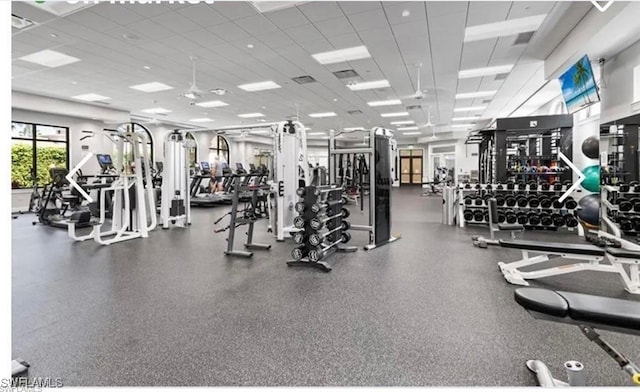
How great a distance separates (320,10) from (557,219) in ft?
18.2

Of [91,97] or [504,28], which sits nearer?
[504,28]

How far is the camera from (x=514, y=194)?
6.59m

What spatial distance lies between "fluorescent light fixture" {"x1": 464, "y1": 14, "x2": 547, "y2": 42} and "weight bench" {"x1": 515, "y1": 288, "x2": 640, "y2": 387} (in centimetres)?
500

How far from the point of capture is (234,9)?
4707 millimetres

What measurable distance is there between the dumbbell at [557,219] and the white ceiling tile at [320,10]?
522 cm

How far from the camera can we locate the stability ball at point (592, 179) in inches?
227

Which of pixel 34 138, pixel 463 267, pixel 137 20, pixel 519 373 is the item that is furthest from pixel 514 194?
pixel 34 138

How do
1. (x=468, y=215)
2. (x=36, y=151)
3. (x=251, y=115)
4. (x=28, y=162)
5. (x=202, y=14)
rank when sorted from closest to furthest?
(x=202, y=14) < (x=468, y=215) < (x=28, y=162) < (x=36, y=151) < (x=251, y=115)

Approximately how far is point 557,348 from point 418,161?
2212 cm

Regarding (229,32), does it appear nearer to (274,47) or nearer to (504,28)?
(274,47)

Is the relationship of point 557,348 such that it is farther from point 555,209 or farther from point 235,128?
point 235,128

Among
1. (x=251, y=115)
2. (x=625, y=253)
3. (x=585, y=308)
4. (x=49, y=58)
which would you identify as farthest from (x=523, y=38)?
Answer: (x=251, y=115)

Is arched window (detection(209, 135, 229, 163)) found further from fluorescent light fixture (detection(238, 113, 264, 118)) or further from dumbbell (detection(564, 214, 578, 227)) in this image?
dumbbell (detection(564, 214, 578, 227))

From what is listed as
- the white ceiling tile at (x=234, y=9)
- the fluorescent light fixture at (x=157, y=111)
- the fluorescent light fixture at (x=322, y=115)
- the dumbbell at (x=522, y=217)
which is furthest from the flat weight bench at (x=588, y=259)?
the fluorescent light fixture at (x=157, y=111)
